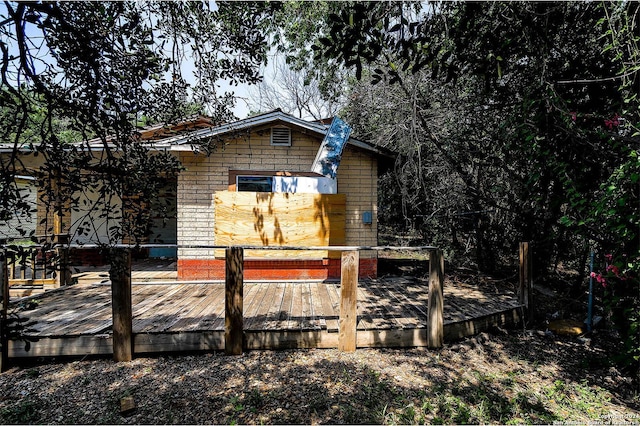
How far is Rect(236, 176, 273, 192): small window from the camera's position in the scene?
7070 mm

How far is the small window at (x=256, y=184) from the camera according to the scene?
7.07 meters

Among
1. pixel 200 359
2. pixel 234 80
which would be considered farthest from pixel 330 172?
pixel 200 359

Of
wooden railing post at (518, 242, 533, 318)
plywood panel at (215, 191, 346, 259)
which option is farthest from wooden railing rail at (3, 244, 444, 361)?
plywood panel at (215, 191, 346, 259)

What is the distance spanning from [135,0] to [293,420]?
4.28 m

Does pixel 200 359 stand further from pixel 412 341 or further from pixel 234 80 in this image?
pixel 234 80

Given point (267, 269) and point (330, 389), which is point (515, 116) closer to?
point (330, 389)

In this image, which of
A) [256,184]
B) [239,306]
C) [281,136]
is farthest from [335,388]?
[281,136]

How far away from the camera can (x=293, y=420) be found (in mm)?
2934

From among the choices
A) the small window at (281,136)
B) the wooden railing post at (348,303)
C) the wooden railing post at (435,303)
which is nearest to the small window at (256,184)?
the small window at (281,136)

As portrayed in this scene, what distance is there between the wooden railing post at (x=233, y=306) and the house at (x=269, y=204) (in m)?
2.72

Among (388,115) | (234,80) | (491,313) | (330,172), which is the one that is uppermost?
(388,115)

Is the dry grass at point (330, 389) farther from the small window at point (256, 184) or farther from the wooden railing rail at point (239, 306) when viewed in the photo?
the small window at point (256, 184)

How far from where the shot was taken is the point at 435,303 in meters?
4.18

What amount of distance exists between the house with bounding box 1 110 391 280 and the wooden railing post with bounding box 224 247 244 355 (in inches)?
107
